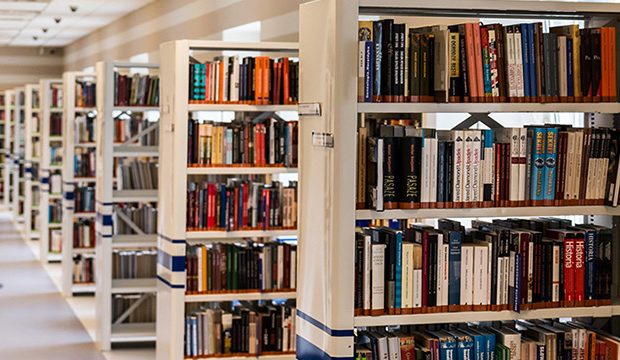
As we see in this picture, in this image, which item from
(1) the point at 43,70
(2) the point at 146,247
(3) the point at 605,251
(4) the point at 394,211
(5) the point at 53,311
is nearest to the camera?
(4) the point at 394,211

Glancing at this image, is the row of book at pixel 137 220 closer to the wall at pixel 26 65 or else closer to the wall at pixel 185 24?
the wall at pixel 185 24

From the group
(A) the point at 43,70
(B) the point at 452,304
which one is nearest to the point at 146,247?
(B) the point at 452,304

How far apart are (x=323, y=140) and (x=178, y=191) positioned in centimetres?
233

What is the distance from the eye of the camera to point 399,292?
398 cm

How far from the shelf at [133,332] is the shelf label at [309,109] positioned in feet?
14.7

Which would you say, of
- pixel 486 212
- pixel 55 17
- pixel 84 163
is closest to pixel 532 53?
pixel 486 212

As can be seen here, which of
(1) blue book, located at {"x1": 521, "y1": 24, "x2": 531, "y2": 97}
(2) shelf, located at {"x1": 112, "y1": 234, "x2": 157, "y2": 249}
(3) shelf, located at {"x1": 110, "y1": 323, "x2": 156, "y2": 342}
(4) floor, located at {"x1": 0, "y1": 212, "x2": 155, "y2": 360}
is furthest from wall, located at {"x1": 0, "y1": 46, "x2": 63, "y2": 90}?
(1) blue book, located at {"x1": 521, "y1": 24, "x2": 531, "y2": 97}

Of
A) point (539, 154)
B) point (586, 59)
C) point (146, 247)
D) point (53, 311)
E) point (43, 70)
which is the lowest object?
point (53, 311)

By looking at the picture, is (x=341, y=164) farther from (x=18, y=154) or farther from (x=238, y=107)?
(x=18, y=154)

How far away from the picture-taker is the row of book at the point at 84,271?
1076cm

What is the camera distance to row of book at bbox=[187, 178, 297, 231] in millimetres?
6234

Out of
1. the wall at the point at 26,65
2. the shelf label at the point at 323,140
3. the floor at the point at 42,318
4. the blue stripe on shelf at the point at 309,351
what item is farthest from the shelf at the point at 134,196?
the wall at the point at 26,65

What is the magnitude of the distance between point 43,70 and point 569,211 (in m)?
18.4

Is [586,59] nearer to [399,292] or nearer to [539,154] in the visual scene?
[539,154]
